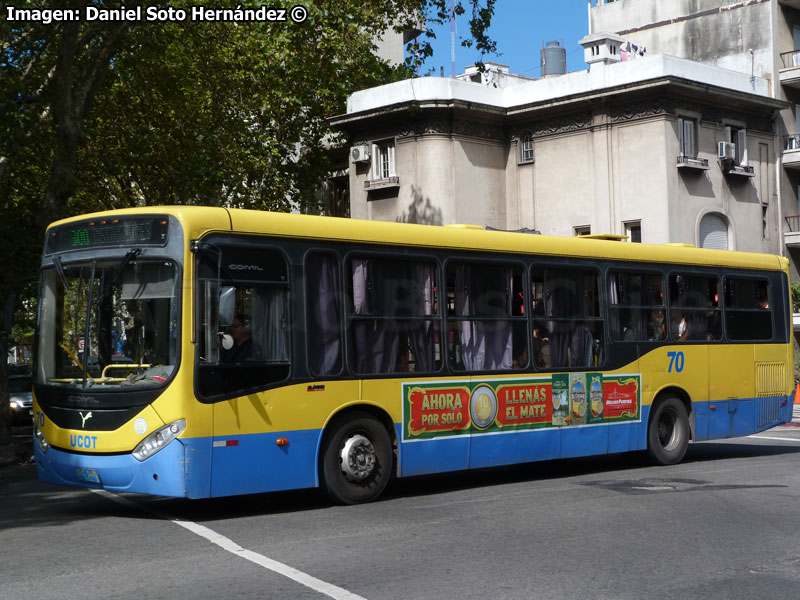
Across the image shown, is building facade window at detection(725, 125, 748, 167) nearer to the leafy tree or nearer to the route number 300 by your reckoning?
the leafy tree

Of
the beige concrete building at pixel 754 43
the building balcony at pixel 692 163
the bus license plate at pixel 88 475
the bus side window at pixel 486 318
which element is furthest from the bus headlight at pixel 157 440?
the beige concrete building at pixel 754 43

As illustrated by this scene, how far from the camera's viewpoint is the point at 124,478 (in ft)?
34.7

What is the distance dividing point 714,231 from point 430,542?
29077 mm

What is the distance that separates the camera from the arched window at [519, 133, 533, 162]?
1476 inches

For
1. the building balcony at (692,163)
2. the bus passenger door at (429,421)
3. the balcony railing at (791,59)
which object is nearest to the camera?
the bus passenger door at (429,421)

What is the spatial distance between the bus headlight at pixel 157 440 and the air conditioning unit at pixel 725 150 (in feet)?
94.3

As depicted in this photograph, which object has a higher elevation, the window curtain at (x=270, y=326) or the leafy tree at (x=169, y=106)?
the leafy tree at (x=169, y=106)

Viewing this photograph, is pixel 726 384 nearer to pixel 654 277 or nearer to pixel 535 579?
pixel 654 277

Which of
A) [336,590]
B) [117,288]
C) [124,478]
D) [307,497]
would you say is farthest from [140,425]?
[336,590]

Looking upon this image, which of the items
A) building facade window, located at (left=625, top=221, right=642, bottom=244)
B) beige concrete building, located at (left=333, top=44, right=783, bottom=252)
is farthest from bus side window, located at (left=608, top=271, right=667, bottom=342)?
building facade window, located at (left=625, top=221, right=642, bottom=244)

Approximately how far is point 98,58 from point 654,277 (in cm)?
1146

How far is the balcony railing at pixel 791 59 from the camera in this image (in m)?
41.5

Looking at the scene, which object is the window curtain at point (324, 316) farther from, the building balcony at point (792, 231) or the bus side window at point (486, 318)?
the building balcony at point (792, 231)

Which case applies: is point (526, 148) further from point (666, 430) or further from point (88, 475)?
point (88, 475)
